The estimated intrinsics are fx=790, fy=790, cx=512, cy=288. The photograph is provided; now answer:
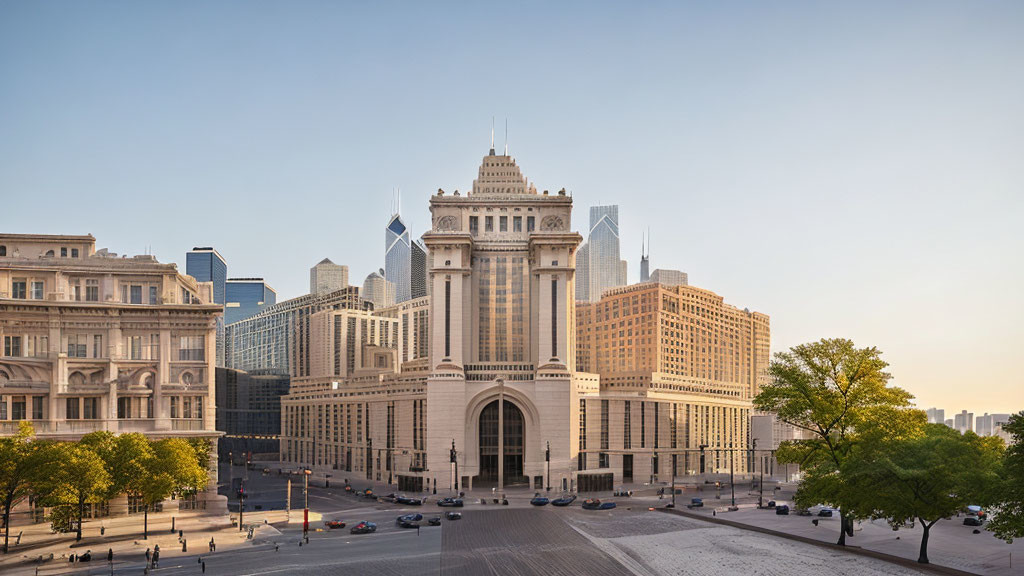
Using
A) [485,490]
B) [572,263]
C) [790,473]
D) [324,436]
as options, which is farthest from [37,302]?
[790,473]

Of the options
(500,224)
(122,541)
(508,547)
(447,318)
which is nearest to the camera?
(122,541)

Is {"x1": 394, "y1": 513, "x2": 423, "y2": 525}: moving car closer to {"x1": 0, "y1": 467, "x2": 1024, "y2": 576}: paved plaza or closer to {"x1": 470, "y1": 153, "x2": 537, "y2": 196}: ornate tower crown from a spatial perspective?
{"x1": 0, "y1": 467, "x2": 1024, "y2": 576}: paved plaza

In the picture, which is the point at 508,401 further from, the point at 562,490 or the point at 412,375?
the point at 412,375

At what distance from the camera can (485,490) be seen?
13050 centimetres

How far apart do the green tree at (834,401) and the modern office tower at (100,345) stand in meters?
60.5

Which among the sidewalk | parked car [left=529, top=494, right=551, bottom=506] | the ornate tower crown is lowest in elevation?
parked car [left=529, top=494, right=551, bottom=506]

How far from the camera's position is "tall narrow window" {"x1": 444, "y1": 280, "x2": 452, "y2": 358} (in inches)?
5374

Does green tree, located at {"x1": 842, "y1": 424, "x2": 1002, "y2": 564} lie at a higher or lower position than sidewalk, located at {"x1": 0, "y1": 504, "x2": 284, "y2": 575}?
higher

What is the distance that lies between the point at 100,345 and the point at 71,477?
884 inches

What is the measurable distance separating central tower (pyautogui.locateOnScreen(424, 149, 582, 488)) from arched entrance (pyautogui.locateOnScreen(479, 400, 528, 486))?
18 cm

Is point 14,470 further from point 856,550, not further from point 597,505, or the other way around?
point 856,550

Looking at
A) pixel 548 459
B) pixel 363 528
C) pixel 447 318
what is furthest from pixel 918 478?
pixel 447 318

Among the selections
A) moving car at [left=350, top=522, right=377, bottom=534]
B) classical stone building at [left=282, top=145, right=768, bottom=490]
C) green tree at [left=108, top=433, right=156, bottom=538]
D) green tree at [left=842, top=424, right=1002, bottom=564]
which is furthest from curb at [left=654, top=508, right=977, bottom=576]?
green tree at [left=108, top=433, right=156, bottom=538]

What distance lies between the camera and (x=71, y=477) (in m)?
66.8
